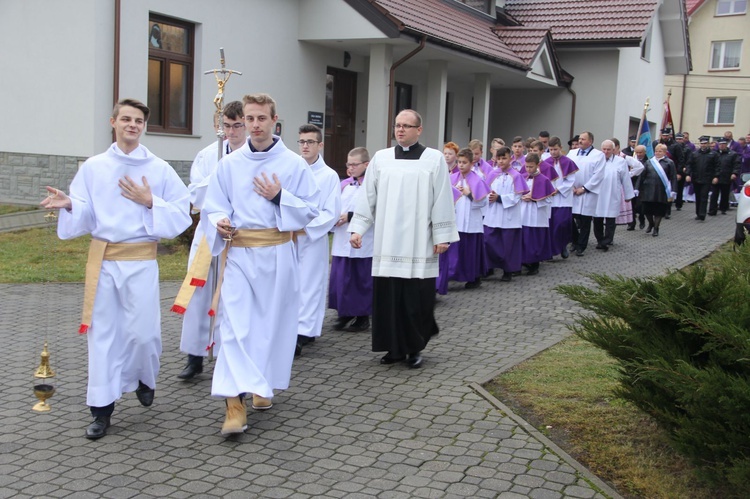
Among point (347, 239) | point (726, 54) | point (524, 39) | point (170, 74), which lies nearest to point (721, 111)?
point (726, 54)

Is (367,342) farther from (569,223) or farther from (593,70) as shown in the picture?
(593,70)

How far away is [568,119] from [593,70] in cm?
157

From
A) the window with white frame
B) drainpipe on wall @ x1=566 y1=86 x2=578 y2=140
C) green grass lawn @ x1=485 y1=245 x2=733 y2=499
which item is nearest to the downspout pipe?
drainpipe on wall @ x1=566 y1=86 x2=578 y2=140

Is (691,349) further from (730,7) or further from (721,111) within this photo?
(730,7)

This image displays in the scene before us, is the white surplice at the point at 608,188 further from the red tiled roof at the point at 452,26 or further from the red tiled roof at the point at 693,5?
the red tiled roof at the point at 693,5

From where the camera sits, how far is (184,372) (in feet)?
21.4

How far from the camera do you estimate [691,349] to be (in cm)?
435

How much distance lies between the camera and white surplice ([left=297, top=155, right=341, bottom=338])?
24.4ft

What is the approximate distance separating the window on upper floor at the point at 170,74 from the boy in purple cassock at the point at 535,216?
243 inches

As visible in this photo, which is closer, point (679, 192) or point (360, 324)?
point (360, 324)

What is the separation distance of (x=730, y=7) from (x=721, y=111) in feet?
18.6

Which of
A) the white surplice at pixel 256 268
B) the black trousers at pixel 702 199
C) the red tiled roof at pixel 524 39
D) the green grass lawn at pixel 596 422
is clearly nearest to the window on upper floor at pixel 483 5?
the red tiled roof at pixel 524 39

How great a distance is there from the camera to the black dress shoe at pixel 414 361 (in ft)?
23.1

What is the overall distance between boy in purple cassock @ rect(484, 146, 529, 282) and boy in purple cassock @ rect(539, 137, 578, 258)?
1.93 meters
